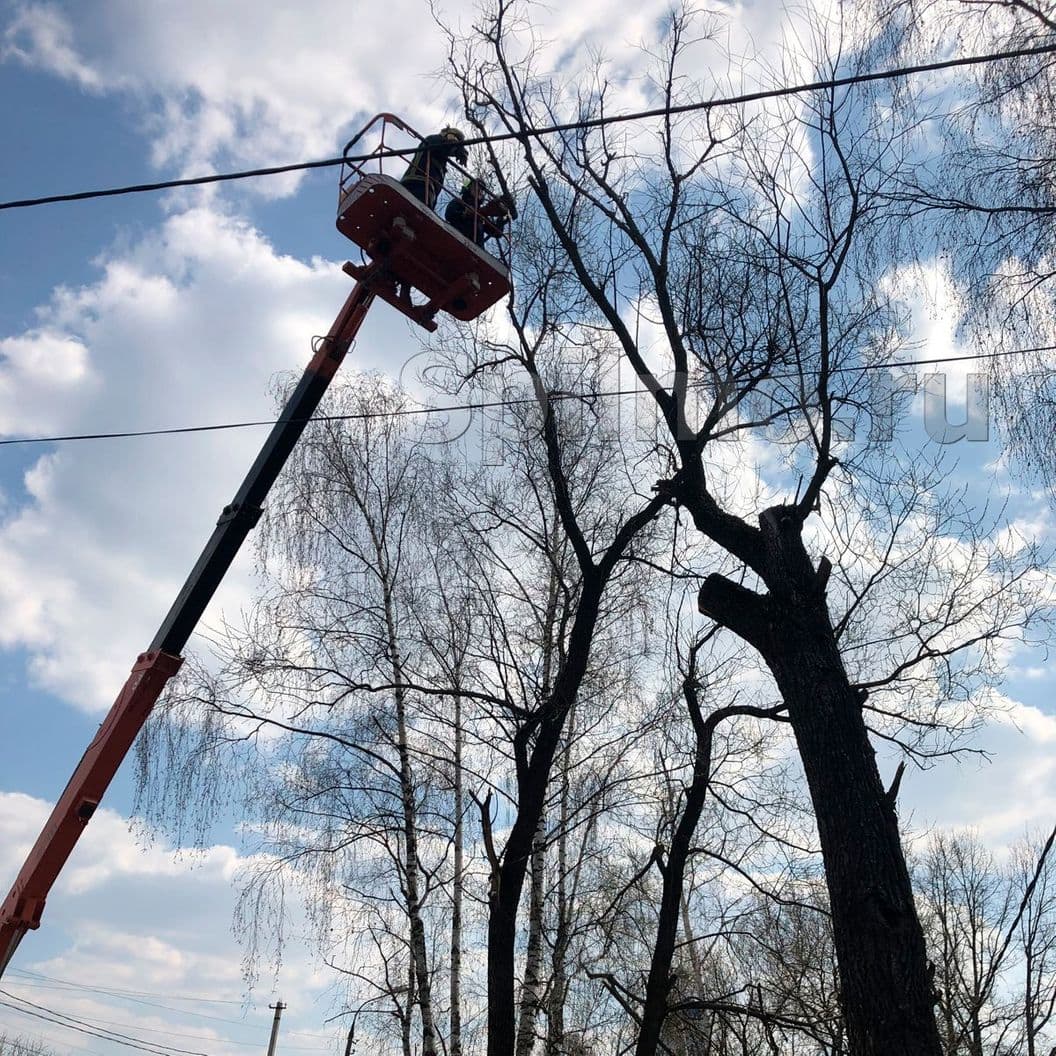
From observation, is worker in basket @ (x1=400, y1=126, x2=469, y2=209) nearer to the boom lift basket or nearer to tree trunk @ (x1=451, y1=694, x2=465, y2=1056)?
the boom lift basket

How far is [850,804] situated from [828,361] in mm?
2545

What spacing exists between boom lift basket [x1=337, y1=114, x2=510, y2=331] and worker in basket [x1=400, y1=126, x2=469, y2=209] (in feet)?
0.38

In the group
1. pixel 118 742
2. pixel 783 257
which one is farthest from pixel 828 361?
pixel 118 742

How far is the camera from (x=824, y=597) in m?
5.37

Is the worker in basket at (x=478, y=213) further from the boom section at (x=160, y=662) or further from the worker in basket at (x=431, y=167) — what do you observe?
the boom section at (x=160, y=662)

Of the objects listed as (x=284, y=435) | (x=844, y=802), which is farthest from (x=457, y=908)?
(x=844, y=802)

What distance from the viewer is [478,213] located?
7.58 m

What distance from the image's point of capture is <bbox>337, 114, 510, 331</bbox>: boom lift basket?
7188 mm

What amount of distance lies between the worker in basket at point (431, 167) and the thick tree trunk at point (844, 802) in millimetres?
3737

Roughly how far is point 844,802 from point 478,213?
5.02m

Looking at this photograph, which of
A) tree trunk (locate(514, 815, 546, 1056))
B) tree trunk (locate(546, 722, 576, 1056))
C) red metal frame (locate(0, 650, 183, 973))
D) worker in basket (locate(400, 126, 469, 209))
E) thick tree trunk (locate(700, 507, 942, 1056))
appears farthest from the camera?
tree trunk (locate(546, 722, 576, 1056))

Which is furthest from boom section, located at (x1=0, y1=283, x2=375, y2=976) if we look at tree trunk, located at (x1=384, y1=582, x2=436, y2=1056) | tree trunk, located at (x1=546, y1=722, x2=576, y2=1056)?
tree trunk, located at (x1=546, y1=722, x2=576, y2=1056)

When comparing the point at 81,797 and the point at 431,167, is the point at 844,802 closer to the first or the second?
the point at 81,797

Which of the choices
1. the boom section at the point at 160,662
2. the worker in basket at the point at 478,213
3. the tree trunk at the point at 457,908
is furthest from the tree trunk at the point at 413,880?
the worker in basket at the point at 478,213
